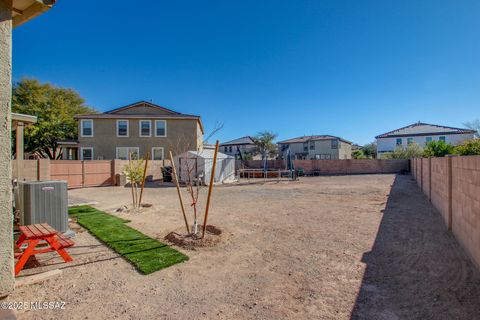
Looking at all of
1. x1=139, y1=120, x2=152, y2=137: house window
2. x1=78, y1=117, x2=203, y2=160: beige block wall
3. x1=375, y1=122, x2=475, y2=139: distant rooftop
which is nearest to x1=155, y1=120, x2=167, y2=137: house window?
x1=78, y1=117, x2=203, y2=160: beige block wall

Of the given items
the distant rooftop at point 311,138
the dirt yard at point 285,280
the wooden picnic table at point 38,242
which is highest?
the distant rooftop at point 311,138

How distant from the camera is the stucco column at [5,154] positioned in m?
2.47

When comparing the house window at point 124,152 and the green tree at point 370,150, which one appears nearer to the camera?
the house window at point 124,152

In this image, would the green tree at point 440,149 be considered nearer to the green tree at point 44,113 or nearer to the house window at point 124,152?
the house window at point 124,152

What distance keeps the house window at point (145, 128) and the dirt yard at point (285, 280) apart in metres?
21.0

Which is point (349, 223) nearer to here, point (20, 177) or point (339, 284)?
point (339, 284)

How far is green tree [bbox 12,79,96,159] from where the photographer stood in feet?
90.2

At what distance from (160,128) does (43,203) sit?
2163 cm

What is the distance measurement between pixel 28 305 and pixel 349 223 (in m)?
7.12

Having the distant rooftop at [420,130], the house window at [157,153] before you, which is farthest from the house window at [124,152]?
the distant rooftop at [420,130]

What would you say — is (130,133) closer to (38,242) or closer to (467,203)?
(38,242)

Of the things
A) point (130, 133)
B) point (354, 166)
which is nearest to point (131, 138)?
point (130, 133)

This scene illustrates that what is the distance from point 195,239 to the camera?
219 inches

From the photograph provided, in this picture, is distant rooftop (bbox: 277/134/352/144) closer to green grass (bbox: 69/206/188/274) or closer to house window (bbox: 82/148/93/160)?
house window (bbox: 82/148/93/160)
